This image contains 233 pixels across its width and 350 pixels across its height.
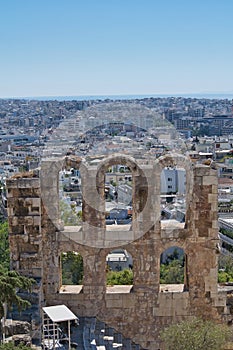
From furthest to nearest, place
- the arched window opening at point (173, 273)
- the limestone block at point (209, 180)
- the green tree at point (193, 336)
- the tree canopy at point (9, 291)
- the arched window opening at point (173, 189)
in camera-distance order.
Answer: the arched window opening at point (173, 189), the arched window opening at point (173, 273), the limestone block at point (209, 180), the green tree at point (193, 336), the tree canopy at point (9, 291)

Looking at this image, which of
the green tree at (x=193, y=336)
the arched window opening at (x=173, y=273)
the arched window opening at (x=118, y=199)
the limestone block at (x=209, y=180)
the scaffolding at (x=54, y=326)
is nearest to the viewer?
the scaffolding at (x=54, y=326)

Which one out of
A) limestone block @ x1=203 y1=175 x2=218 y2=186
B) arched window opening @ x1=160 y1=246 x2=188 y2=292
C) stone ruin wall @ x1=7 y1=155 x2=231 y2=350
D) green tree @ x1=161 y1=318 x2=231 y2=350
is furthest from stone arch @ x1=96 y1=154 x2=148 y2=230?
green tree @ x1=161 y1=318 x2=231 y2=350

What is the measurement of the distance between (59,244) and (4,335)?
2.38m

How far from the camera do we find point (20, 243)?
11.5 m

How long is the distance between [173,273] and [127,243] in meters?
11.8

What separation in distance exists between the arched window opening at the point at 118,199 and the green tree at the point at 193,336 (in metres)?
19.0

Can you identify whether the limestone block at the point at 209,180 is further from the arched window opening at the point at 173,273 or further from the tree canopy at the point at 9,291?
the tree canopy at the point at 9,291

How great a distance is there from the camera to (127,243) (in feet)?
37.8

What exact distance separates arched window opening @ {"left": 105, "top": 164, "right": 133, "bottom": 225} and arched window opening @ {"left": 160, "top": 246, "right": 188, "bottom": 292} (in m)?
3.36

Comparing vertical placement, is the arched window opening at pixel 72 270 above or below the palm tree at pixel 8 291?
below

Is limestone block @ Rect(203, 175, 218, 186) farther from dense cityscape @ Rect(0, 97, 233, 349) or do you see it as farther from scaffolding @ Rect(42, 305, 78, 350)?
scaffolding @ Rect(42, 305, 78, 350)

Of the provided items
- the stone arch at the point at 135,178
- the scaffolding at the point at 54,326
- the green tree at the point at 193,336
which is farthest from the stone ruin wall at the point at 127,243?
the scaffolding at the point at 54,326

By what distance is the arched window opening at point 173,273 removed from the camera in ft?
39.2

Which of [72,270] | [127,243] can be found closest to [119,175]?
[72,270]
